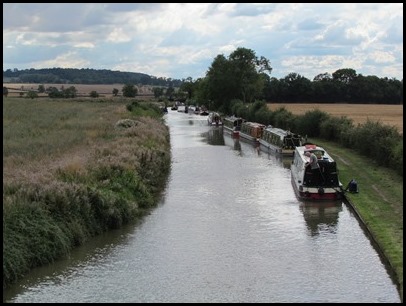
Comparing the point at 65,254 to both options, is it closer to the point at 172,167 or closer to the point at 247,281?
the point at 247,281

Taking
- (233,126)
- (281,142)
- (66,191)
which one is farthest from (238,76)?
(66,191)

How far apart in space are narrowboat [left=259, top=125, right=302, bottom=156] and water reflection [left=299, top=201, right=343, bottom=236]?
16410mm

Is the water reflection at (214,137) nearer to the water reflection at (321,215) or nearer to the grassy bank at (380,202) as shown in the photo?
the grassy bank at (380,202)

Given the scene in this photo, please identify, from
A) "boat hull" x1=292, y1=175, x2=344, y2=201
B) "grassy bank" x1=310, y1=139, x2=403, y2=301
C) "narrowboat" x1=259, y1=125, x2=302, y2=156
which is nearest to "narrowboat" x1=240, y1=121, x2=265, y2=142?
"narrowboat" x1=259, y1=125, x2=302, y2=156

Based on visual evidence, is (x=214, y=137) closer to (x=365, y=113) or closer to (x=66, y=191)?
(x=365, y=113)

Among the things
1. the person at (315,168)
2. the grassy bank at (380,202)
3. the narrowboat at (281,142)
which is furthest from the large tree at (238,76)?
the person at (315,168)

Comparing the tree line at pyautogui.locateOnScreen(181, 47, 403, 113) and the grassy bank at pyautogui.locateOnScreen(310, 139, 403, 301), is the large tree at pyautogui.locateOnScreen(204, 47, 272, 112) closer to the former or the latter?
the tree line at pyautogui.locateOnScreen(181, 47, 403, 113)

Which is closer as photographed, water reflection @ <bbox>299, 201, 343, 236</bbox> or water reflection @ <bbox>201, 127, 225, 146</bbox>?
water reflection @ <bbox>299, 201, 343, 236</bbox>

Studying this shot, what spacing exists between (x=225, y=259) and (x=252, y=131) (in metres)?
35.8

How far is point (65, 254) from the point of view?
15.1 m

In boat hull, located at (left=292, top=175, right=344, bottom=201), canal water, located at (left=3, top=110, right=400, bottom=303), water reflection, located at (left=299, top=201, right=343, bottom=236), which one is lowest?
canal water, located at (left=3, top=110, right=400, bottom=303)

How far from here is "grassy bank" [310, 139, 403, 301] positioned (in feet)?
50.3

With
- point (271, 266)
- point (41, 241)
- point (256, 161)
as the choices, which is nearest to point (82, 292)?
point (41, 241)

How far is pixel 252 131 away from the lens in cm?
5059
